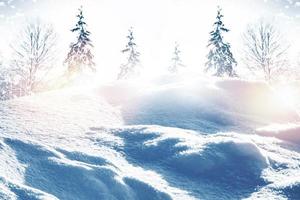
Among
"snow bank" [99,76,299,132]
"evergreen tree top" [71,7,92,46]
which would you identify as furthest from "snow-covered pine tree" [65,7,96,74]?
"snow bank" [99,76,299,132]

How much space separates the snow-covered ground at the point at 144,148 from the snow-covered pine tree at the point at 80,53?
2635cm

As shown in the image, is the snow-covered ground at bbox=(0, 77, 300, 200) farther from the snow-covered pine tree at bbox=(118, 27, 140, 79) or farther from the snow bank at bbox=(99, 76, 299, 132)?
the snow-covered pine tree at bbox=(118, 27, 140, 79)

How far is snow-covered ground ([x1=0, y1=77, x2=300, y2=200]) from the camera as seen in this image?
4594 millimetres

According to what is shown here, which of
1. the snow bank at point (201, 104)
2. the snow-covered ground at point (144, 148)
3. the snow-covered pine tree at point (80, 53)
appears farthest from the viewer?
the snow-covered pine tree at point (80, 53)

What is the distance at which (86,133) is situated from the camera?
242 inches

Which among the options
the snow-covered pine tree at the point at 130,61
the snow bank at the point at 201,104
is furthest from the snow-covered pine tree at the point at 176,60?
the snow bank at the point at 201,104

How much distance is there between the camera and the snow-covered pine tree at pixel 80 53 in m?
34.3

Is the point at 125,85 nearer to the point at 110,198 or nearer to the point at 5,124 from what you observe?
the point at 5,124

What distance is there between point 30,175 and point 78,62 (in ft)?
101

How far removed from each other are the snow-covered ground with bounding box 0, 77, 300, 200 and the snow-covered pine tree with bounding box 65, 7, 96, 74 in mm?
26348

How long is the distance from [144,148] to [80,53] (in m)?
30.0

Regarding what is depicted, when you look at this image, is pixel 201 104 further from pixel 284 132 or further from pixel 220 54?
pixel 220 54

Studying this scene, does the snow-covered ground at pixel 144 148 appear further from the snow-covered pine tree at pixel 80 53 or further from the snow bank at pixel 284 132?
the snow-covered pine tree at pixel 80 53

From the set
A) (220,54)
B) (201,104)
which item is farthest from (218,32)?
(201,104)
